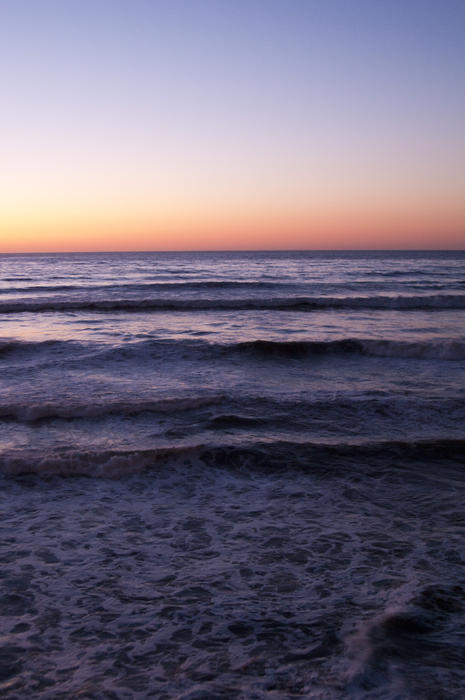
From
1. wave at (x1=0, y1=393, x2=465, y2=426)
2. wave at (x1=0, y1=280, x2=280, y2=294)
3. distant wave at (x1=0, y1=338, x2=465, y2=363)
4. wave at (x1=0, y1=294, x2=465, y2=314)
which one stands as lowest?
wave at (x1=0, y1=393, x2=465, y2=426)

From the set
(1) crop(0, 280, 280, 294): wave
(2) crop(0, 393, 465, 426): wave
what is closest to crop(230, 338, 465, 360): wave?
(2) crop(0, 393, 465, 426): wave

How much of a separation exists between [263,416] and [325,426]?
2.94 feet

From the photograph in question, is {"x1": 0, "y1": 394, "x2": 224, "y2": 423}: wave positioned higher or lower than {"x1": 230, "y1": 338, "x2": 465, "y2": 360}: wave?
lower

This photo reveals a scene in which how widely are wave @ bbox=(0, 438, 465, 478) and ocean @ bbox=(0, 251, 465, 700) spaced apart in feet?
0.08

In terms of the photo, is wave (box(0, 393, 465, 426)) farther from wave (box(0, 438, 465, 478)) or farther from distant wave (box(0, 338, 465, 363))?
distant wave (box(0, 338, 465, 363))

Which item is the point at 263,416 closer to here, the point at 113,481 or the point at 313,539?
the point at 113,481

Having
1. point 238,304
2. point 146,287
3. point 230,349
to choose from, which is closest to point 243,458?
point 230,349

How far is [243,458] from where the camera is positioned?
5191 mm

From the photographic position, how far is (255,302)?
816 inches

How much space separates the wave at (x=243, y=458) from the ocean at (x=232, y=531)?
0.9 inches

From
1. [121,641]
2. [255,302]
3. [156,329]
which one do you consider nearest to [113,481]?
[121,641]

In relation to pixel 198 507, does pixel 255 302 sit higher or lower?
higher

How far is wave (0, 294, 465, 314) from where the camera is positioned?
19.4m

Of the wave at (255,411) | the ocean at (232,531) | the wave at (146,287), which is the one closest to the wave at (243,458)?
the ocean at (232,531)
